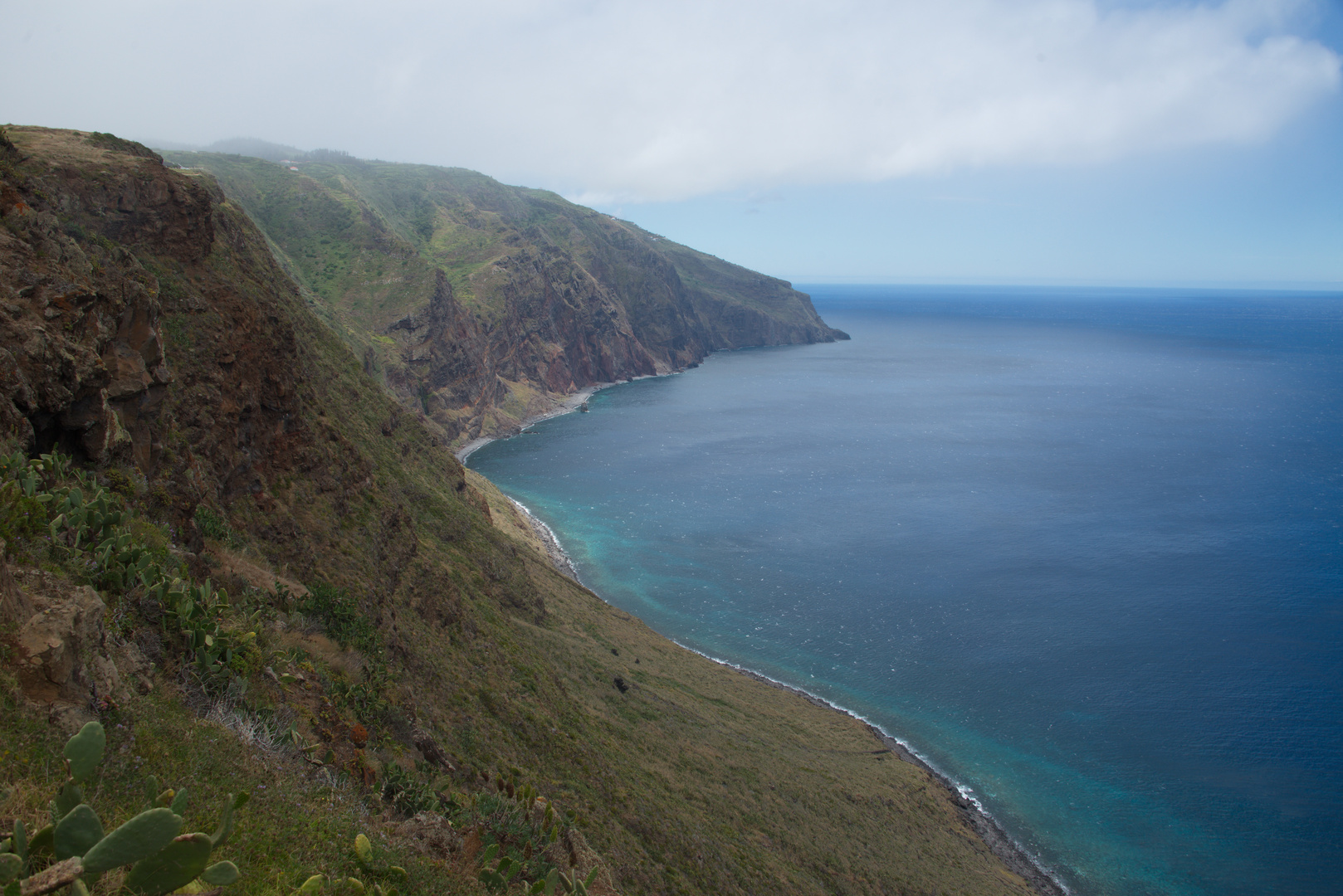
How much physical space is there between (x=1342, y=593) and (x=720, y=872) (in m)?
73.8

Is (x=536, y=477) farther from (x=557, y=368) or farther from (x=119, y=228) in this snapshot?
(x=119, y=228)

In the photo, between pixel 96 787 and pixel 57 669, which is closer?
pixel 96 787

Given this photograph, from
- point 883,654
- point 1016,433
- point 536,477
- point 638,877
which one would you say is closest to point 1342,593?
point 883,654

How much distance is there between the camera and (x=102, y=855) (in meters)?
5.41

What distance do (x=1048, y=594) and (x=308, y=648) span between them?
220ft

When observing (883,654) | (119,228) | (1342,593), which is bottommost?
(883,654)

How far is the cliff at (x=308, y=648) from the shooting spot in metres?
9.73

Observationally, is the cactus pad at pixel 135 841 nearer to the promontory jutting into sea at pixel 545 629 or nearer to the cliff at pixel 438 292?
the promontory jutting into sea at pixel 545 629

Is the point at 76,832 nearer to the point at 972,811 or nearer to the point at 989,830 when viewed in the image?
the point at 989,830

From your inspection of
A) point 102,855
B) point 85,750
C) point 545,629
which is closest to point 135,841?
point 102,855

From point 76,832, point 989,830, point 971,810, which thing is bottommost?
point 989,830

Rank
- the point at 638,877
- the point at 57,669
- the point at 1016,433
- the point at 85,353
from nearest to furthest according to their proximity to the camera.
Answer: the point at 57,669, the point at 85,353, the point at 638,877, the point at 1016,433

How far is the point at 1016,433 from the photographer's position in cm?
13300

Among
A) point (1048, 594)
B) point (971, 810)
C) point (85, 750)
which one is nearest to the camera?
point (85, 750)
